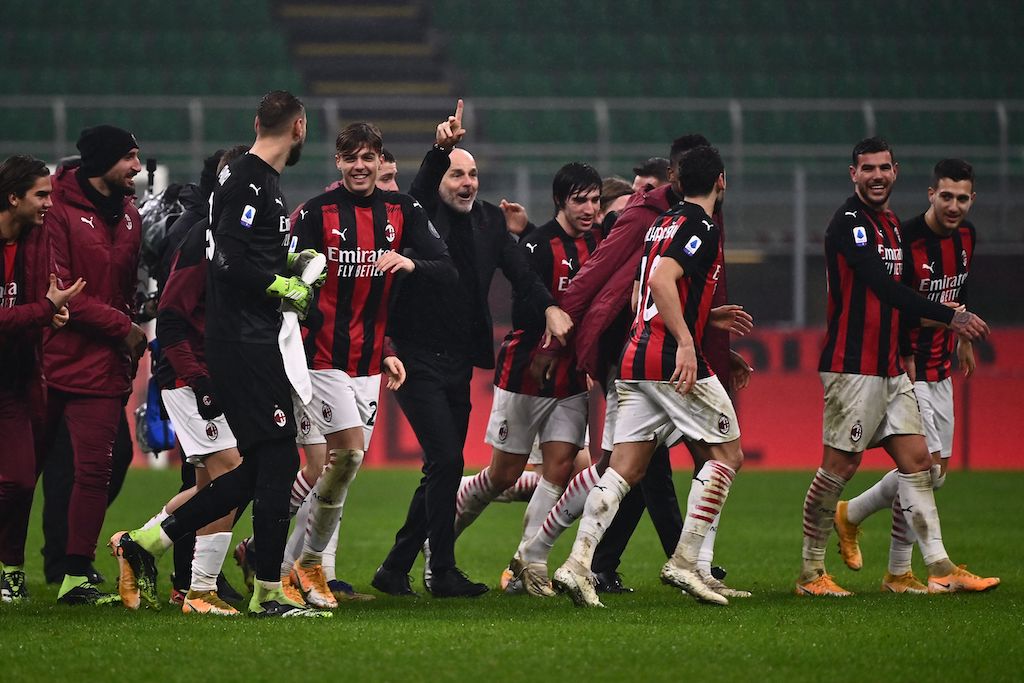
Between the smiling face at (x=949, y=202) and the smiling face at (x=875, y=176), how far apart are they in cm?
51

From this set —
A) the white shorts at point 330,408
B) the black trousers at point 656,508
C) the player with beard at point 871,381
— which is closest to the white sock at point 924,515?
the player with beard at point 871,381

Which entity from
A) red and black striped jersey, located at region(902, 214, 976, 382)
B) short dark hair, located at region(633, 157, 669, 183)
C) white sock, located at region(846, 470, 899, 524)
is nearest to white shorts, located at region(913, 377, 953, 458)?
red and black striped jersey, located at region(902, 214, 976, 382)

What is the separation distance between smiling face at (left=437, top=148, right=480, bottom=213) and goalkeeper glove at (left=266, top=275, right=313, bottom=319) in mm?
1580

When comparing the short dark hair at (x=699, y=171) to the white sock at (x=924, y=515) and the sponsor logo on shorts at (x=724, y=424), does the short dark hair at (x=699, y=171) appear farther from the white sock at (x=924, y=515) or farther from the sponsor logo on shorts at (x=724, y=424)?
the white sock at (x=924, y=515)

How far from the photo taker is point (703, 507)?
21.0 ft

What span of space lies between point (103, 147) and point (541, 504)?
276cm

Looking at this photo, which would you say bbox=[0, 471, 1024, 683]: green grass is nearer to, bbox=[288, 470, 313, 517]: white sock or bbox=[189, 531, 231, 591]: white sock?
bbox=[189, 531, 231, 591]: white sock

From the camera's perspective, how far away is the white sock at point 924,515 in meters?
7.06

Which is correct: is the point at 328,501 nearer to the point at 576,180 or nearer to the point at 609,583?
the point at 609,583

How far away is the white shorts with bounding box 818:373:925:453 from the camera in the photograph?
278 inches

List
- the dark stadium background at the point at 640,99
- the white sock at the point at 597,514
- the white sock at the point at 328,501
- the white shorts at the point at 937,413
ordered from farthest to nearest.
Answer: the dark stadium background at the point at 640,99 → the white shorts at the point at 937,413 → the white sock at the point at 328,501 → the white sock at the point at 597,514

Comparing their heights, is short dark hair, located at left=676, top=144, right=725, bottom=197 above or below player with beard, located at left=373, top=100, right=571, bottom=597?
above

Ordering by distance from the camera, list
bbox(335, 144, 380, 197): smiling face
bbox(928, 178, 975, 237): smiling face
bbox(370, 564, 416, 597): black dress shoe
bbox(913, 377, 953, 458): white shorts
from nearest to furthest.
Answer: bbox(335, 144, 380, 197): smiling face → bbox(370, 564, 416, 597): black dress shoe → bbox(928, 178, 975, 237): smiling face → bbox(913, 377, 953, 458): white shorts

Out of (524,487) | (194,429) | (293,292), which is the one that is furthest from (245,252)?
(524,487)
